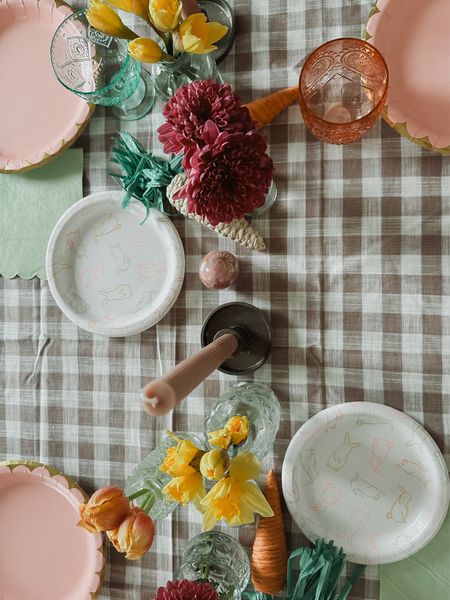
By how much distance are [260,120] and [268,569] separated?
0.70 m

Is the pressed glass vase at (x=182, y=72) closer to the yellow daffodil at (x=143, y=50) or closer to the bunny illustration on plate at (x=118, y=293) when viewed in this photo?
the yellow daffodil at (x=143, y=50)

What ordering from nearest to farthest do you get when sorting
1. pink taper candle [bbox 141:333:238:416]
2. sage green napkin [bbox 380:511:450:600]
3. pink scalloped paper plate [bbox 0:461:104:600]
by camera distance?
1. pink taper candle [bbox 141:333:238:416]
2. sage green napkin [bbox 380:511:450:600]
3. pink scalloped paper plate [bbox 0:461:104:600]

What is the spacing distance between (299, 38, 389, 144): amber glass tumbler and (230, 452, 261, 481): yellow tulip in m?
0.48

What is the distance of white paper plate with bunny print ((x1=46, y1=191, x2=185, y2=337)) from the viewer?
99 centimetres

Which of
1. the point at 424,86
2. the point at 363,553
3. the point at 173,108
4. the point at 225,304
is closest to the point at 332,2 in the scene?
the point at 424,86

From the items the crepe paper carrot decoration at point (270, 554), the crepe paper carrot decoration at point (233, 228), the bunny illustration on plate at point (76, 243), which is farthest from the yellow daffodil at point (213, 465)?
the bunny illustration on plate at point (76, 243)

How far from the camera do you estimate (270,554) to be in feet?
3.00

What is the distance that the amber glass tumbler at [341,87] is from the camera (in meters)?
0.84

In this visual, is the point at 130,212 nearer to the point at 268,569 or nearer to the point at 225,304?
the point at 225,304

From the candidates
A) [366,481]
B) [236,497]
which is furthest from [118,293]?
[366,481]

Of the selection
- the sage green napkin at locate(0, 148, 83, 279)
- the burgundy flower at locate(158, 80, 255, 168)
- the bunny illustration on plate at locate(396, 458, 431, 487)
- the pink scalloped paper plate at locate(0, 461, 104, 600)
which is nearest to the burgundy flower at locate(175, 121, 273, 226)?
the burgundy flower at locate(158, 80, 255, 168)

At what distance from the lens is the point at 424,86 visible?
89cm

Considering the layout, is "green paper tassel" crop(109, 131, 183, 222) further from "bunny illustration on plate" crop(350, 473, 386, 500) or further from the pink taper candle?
"bunny illustration on plate" crop(350, 473, 386, 500)

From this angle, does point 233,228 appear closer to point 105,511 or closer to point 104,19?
point 104,19
